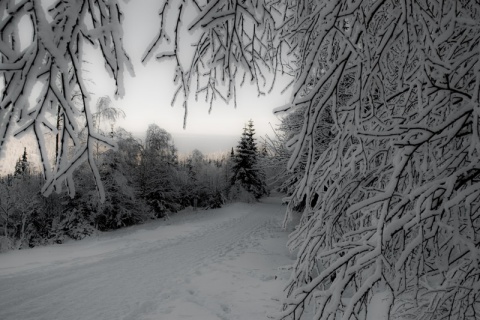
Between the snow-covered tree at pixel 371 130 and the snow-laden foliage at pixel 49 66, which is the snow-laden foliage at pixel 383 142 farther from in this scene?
the snow-laden foliage at pixel 49 66

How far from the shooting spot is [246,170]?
130 ft

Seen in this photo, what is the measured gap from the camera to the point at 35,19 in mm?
852

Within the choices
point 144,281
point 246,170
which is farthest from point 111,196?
point 246,170

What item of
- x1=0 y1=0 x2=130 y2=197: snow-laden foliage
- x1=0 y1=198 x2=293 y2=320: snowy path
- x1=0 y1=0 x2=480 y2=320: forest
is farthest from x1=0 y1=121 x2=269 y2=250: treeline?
x1=0 y1=0 x2=130 y2=197: snow-laden foliage

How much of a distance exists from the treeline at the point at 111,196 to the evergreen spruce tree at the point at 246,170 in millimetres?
4839

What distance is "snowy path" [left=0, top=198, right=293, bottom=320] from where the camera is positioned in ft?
20.5

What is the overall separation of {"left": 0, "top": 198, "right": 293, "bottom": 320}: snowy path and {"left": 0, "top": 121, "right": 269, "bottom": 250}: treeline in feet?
8.90

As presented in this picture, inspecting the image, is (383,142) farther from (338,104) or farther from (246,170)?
(246,170)

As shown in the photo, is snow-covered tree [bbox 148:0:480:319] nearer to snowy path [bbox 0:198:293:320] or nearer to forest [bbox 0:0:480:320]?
forest [bbox 0:0:480:320]

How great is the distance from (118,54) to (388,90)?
2.23 m

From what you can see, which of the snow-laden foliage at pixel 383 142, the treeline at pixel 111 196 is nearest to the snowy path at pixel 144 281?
the treeline at pixel 111 196

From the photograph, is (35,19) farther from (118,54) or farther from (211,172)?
(211,172)

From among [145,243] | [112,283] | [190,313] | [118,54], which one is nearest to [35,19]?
[118,54]

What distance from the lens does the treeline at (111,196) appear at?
56.7 feet
